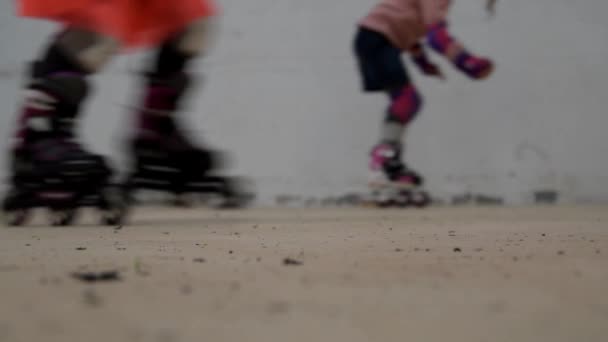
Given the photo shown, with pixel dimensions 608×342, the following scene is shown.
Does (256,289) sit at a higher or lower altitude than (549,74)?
lower

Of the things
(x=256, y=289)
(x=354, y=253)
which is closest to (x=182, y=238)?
(x=354, y=253)

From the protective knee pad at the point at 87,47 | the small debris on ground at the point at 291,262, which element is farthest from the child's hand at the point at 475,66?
the small debris on ground at the point at 291,262

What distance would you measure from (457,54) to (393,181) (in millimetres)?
708

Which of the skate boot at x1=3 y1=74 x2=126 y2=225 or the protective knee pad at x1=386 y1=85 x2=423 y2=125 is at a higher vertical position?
the protective knee pad at x1=386 y1=85 x2=423 y2=125

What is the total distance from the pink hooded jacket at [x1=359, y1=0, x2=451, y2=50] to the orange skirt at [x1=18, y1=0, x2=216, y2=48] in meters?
1.20

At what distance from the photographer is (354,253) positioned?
38.6 inches

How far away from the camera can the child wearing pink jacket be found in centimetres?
305

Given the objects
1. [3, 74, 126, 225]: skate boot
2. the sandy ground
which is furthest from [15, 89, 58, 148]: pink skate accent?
the sandy ground

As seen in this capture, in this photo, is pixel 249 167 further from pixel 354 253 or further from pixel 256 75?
pixel 354 253

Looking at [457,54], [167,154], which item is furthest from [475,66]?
[167,154]

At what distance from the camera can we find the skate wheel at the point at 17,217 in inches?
72.4

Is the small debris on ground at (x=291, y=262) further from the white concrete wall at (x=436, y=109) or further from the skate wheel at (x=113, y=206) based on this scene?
the white concrete wall at (x=436, y=109)

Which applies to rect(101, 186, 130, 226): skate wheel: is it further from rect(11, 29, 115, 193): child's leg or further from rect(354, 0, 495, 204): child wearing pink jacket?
rect(354, 0, 495, 204): child wearing pink jacket

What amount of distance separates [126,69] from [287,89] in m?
0.80
